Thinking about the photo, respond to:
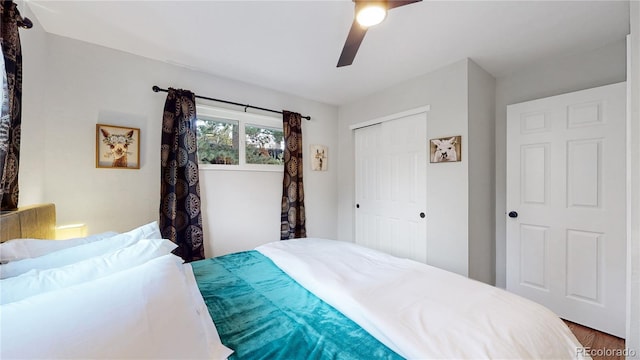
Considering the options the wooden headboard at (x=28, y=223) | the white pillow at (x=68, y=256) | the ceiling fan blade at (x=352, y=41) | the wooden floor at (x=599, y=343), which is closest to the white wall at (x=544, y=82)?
the wooden floor at (x=599, y=343)

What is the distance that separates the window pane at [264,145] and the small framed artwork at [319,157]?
0.47 m

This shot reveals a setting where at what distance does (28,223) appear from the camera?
1.35m

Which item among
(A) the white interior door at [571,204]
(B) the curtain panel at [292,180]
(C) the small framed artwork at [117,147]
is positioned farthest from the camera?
(B) the curtain panel at [292,180]

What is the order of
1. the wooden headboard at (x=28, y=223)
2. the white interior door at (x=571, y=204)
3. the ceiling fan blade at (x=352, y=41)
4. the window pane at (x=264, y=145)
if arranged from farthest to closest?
the window pane at (x=264, y=145) → the white interior door at (x=571, y=204) → the ceiling fan blade at (x=352, y=41) → the wooden headboard at (x=28, y=223)

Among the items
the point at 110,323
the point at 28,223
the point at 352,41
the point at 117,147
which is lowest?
the point at 110,323

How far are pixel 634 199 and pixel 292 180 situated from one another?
8.73ft

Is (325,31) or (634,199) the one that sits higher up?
(325,31)

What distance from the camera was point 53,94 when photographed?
188cm

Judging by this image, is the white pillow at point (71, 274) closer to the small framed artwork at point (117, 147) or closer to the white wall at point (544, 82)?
the small framed artwork at point (117, 147)

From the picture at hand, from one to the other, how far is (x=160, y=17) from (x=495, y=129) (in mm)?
3152

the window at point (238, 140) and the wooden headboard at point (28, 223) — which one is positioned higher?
the window at point (238, 140)

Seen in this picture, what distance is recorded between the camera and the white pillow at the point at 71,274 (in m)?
0.74

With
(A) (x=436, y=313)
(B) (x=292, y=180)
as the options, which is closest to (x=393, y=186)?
(B) (x=292, y=180)

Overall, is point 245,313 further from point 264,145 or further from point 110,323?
point 264,145
